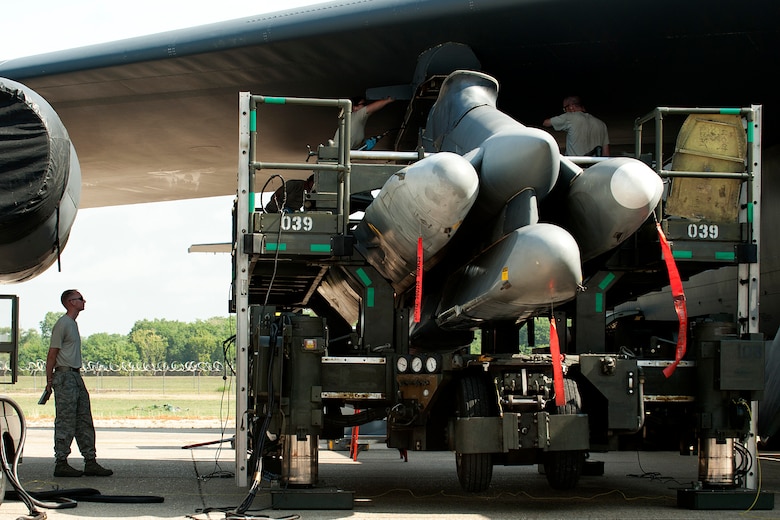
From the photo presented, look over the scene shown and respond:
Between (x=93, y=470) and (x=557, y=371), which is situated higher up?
(x=557, y=371)

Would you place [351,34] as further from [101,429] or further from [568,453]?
[101,429]

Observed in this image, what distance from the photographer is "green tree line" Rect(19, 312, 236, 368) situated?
92938mm

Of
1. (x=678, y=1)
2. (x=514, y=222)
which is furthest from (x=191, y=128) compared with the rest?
(x=514, y=222)

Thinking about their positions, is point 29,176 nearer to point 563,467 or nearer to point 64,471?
point 64,471

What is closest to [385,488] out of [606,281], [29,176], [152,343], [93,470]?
[606,281]

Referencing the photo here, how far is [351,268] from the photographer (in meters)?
8.27

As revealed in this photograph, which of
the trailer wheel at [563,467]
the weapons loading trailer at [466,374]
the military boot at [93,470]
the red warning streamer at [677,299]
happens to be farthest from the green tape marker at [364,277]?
the military boot at [93,470]

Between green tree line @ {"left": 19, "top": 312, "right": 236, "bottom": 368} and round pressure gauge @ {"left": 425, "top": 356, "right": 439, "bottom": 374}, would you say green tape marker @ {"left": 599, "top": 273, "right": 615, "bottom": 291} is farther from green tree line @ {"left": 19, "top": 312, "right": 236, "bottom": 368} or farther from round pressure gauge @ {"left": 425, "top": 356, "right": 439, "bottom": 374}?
green tree line @ {"left": 19, "top": 312, "right": 236, "bottom": 368}

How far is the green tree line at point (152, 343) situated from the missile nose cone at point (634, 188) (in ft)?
260

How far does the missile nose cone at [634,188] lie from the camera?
6.97 meters

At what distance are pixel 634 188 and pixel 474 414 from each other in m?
1.96

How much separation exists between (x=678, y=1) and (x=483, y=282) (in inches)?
188

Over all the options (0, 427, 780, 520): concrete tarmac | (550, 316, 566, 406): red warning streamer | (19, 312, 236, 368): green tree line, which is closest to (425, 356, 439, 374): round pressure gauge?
(550, 316, 566, 406): red warning streamer

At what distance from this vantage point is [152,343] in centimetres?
9606
